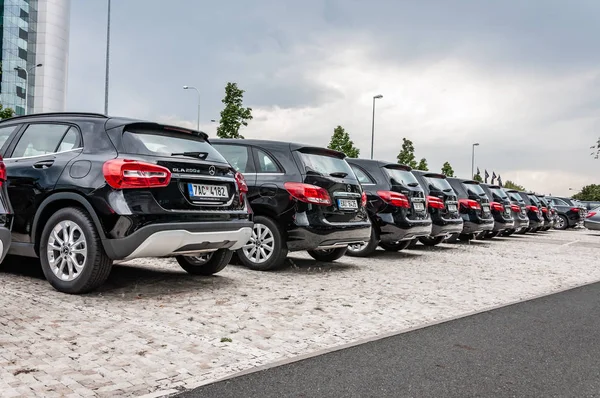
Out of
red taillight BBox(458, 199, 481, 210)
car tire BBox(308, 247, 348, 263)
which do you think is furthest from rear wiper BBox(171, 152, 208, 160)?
red taillight BBox(458, 199, 481, 210)

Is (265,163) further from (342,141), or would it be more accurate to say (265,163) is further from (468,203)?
(342,141)

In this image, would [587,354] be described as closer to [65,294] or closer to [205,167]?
[205,167]

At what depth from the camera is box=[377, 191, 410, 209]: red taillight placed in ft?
35.6

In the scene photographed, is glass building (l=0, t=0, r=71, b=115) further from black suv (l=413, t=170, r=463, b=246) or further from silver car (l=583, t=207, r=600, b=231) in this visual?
black suv (l=413, t=170, r=463, b=246)

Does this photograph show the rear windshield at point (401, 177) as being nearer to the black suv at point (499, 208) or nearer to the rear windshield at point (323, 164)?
the rear windshield at point (323, 164)

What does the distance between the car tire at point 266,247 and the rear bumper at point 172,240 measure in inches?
67.6

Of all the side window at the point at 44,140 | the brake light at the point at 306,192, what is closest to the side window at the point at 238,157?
the brake light at the point at 306,192

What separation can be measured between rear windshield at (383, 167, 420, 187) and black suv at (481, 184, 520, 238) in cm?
699

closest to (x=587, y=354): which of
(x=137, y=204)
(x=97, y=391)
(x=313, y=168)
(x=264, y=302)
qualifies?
(x=264, y=302)

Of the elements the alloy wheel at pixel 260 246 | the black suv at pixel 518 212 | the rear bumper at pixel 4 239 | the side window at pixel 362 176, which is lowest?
the alloy wheel at pixel 260 246

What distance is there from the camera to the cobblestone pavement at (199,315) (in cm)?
391

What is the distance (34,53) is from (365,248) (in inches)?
3284

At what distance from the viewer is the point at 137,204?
585 centimetres

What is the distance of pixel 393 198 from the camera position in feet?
35.7
